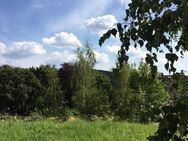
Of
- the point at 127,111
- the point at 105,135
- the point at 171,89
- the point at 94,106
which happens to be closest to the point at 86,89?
the point at 94,106

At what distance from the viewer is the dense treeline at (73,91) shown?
60.4 ft

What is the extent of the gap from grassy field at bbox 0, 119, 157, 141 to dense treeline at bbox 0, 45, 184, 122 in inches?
227

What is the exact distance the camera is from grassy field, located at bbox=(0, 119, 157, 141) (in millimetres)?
10070

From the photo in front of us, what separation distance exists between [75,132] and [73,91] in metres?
10.3

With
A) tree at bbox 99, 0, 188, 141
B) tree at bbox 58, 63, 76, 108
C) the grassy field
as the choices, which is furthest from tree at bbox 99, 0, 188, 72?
tree at bbox 58, 63, 76, 108

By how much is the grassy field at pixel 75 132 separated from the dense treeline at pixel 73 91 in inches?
227

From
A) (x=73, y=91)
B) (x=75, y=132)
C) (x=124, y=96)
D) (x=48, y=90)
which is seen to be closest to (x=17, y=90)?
(x=48, y=90)

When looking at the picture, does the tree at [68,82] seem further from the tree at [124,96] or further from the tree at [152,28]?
the tree at [152,28]

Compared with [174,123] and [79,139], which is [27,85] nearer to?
[79,139]

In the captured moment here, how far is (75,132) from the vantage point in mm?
10836

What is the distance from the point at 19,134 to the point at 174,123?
8386mm

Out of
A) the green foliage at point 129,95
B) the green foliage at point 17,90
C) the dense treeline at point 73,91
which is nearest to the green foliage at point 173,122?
the green foliage at point 129,95

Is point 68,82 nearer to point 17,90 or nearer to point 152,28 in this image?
point 17,90

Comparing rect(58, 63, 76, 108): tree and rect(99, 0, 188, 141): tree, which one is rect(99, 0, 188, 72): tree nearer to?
rect(99, 0, 188, 141): tree
